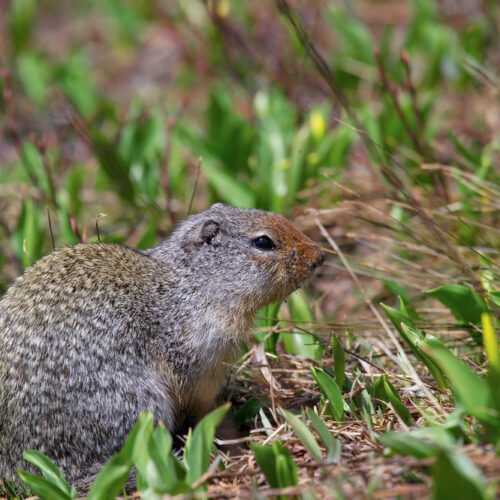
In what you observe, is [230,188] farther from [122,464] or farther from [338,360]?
[122,464]

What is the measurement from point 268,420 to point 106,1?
26.6ft

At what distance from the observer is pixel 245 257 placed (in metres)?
4.66

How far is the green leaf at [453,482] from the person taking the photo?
2.57m

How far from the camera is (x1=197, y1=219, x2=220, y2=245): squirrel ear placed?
477 cm

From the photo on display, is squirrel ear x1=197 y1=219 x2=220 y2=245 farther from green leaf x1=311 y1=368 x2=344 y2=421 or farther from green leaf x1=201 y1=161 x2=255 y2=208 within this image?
green leaf x1=201 y1=161 x2=255 y2=208

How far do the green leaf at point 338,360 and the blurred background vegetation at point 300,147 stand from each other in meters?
0.10

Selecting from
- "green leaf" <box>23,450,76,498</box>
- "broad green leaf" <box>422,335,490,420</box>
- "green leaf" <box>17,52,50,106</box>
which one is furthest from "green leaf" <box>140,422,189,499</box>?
"green leaf" <box>17,52,50,106</box>

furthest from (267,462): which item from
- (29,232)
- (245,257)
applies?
(29,232)

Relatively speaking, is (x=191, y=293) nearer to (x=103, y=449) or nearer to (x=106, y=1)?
(x=103, y=449)

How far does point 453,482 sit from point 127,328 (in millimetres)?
2126

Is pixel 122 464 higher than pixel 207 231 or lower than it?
lower

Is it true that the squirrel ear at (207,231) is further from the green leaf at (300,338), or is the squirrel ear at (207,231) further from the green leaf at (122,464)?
the green leaf at (122,464)

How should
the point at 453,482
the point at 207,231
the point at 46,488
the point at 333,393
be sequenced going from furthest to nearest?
the point at 207,231
the point at 333,393
the point at 46,488
the point at 453,482

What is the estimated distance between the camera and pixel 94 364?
3.95 metres
